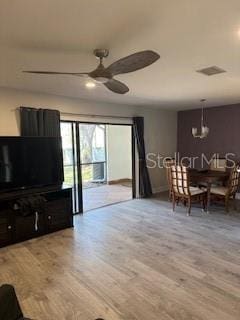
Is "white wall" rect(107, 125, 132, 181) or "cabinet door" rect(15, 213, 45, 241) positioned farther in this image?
"white wall" rect(107, 125, 132, 181)

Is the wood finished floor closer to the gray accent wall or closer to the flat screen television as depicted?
the flat screen television

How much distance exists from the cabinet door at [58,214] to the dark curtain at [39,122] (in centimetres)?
119

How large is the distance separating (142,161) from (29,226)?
10.5 ft

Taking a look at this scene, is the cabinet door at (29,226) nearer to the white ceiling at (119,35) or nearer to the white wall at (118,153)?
the white ceiling at (119,35)

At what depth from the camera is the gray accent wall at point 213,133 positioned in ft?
18.8

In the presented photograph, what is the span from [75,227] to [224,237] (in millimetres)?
2416

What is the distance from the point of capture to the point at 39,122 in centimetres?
396

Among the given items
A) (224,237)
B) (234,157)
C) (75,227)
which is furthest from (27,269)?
(234,157)

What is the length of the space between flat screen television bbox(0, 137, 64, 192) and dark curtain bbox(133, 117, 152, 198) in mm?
2248

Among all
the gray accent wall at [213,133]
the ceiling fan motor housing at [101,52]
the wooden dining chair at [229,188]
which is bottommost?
Answer: the wooden dining chair at [229,188]

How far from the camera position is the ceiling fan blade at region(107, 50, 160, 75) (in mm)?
1756

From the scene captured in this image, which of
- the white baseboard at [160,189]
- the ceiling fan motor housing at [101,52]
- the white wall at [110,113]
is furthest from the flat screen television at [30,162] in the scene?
the white baseboard at [160,189]

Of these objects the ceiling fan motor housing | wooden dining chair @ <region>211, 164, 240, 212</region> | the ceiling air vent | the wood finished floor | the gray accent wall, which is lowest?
the wood finished floor

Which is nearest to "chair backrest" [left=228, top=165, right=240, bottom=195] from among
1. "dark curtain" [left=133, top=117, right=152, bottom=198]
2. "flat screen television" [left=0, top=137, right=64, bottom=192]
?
"dark curtain" [left=133, top=117, right=152, bottom=198]
